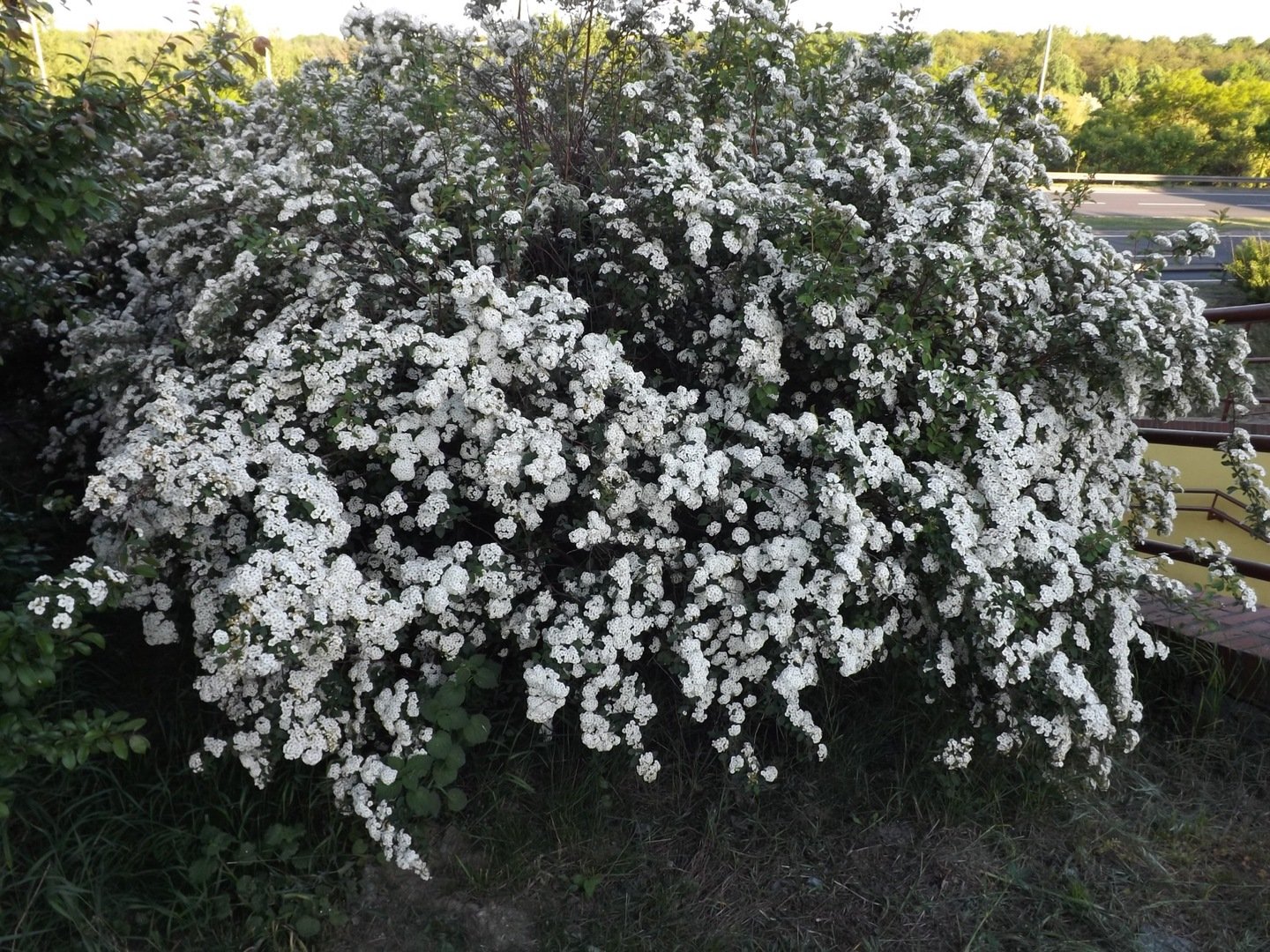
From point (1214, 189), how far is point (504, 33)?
1061 inches

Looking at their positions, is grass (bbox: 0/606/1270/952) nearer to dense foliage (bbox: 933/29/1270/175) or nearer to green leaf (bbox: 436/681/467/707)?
green leaf (bbox: 436/681/467/707)

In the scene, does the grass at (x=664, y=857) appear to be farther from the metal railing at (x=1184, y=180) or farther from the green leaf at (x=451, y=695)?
the metal railing at (x=1184, y=180)

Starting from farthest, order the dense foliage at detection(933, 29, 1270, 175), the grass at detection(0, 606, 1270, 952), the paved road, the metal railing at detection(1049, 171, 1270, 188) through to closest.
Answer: the dense foliage at detection(933, 29, 1270, 175)
the metal railing at detection(1049, 171, 1270, 188)
the paved road
the grass at detection(0, 606, 1270, 952)

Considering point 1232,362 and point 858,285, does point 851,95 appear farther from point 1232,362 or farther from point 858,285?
point 1232,362

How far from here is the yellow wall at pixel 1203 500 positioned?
6.71 metres

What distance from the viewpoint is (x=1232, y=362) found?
11.8 ft

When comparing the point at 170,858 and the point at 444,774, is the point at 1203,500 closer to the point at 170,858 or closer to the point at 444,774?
the point at 444,774

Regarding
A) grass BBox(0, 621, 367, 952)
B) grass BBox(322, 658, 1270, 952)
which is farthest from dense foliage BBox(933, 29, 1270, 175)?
grass BBox(0, 621, 367, 952)

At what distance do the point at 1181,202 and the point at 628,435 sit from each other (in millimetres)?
23591

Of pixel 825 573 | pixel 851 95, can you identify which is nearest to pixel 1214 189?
pixel 851 95

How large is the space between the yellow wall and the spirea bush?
318 centimetres

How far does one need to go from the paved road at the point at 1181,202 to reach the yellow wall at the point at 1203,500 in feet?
39.9

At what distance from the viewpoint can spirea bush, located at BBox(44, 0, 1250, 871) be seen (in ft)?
9.00

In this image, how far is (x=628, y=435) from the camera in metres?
3.05
